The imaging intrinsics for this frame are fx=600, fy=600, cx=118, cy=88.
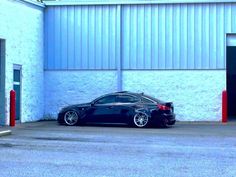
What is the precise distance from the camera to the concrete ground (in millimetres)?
11164

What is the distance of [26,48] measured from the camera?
2578cm

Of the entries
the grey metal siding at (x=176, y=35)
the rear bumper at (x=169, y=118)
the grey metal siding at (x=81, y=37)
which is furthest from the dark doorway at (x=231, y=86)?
the rear bumper at (x=169, y=118)

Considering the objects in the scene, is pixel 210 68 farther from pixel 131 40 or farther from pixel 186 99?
pixel 131 40

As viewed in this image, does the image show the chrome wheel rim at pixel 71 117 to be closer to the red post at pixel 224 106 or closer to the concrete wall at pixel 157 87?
the concrete wall at pixel 157 87

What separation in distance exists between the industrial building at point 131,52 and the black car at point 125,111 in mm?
3338

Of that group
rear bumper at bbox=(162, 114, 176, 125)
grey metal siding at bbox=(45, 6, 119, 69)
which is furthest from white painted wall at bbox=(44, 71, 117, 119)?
rear bumper at bbox=(162, 114, 176, 125)

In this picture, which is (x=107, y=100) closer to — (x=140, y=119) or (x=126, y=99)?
(x=126, y=99)

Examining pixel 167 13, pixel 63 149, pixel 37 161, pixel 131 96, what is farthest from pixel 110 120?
pixel 37 161

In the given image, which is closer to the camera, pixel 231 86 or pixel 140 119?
pixel 140 119

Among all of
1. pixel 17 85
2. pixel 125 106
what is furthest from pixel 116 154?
pixel 17 85

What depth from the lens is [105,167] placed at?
459 inches

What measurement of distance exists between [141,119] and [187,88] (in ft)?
15.8

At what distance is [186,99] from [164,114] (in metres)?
4.52

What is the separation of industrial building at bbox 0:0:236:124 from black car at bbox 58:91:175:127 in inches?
131
